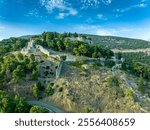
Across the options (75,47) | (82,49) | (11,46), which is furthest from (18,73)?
(11,46)

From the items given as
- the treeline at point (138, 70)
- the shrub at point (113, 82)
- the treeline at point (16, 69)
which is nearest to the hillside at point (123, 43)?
the treeline at point (138, 70)

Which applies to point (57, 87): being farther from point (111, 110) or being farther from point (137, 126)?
point (137, 126)

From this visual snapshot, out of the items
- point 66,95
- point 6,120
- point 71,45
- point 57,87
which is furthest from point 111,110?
point 6,120

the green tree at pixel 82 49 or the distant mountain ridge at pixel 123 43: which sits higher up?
the green tree at pixel 82 49

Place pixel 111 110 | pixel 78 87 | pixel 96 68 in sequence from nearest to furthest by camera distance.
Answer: pixel 111 110, pixel 78 87, pixel 96 68

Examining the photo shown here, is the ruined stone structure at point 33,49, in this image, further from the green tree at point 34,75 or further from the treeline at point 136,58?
the treeline at point 136,58

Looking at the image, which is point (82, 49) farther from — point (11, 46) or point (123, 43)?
point (123, 43)

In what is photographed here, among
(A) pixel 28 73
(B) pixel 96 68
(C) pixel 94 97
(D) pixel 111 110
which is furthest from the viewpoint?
(B) pixel 96 68

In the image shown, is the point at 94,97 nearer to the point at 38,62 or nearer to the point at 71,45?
the point at 38,62

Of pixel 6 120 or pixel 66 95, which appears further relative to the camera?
pixel 66 95

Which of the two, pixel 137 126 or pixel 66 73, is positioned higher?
pixel 137 126
